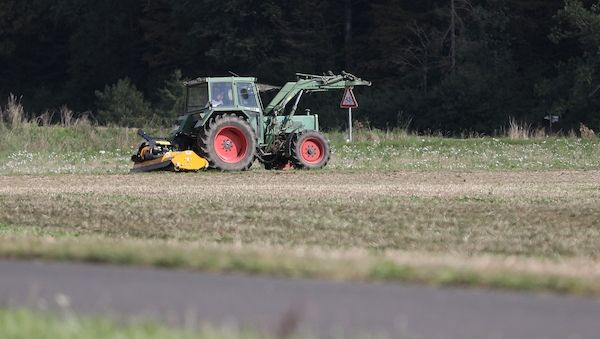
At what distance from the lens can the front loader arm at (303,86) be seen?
32844mm

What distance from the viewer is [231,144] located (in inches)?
1222

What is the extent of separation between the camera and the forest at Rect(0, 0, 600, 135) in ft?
192

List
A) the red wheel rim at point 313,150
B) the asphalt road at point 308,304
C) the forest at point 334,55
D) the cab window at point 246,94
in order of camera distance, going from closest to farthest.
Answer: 1. the asphalt road at point 308,304
2. the cab window at point 246,94
3. the red wheel rim at point 313,150
4. the forest at point 334,55

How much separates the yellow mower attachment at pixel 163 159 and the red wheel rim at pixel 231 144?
1.89 feet

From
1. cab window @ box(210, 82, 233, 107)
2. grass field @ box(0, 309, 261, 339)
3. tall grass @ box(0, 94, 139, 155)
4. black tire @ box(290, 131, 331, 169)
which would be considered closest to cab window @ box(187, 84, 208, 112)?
cab window @ box(210, 82, 233, 107)

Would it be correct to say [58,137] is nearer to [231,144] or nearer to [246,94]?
[246,94]

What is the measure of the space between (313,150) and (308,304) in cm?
2302

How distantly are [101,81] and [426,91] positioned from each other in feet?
70.4

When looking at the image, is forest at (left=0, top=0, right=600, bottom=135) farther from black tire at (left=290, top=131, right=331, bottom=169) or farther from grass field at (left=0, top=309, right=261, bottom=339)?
grass field at (left=0, top=309, right=261, bottom=339)

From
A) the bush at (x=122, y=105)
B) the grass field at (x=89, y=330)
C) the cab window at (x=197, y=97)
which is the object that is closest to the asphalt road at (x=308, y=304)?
the grass field at (x=89, y=330)

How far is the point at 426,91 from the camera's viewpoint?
207ft

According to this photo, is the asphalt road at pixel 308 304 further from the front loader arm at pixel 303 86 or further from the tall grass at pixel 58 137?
the tall grass at pixel 58 137

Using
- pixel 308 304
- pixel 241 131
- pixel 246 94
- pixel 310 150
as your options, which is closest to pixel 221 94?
pixel 246 94

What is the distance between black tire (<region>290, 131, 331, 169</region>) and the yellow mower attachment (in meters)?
2.26
